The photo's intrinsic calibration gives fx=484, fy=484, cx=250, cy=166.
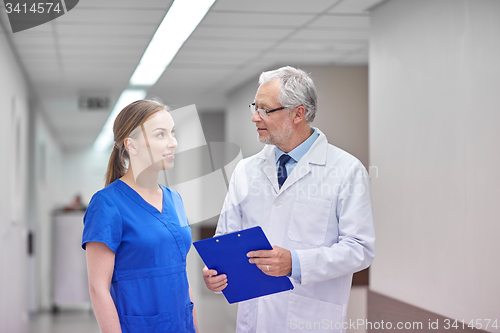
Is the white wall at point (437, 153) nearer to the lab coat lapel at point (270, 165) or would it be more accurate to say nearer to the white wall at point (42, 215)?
the lab coat lapel at point (270, 165)

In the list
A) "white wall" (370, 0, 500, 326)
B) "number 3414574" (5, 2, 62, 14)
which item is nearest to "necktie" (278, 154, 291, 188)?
"white wall" (370, 0, 500, 326)

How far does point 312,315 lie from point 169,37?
318 cm

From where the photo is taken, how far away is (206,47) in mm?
4578

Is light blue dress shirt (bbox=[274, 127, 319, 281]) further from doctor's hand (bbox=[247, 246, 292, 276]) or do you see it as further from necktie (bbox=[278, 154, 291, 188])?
doctor's hand (bbox=[247, 246, 292, 276])

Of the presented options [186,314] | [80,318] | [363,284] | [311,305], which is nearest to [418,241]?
[311,305]

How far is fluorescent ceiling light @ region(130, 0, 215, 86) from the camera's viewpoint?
348 centimetres

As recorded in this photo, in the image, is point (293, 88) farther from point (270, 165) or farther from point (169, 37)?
point (169, 37)

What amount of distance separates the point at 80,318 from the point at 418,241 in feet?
11.9

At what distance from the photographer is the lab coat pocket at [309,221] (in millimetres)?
1626

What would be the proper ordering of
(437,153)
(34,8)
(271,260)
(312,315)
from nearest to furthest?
(271,260)
(312,315)
(437,153)
(34,8)

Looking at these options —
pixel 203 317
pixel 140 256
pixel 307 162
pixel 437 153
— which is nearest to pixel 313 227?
pixel 307 162

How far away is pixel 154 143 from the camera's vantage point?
1.42 metres

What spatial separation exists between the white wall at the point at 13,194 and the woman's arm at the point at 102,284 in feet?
9.39

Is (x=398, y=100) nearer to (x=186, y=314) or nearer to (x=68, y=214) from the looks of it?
(x=186, y=314)
